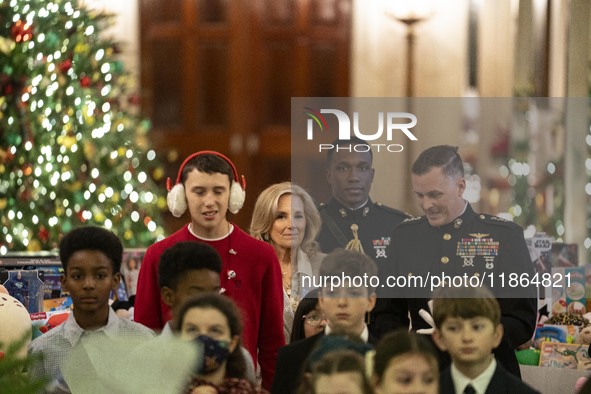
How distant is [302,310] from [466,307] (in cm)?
80

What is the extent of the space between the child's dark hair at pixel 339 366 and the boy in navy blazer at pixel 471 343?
0.74 ft

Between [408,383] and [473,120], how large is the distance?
764 mm

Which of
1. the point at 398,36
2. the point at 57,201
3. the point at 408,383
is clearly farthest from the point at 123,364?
the point at 398,36

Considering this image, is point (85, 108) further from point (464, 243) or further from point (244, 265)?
point (464, 243)

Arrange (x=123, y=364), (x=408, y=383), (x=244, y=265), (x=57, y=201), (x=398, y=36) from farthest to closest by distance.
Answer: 1. (x=398, y=36)
2. (x=57, y=201)
3. (x=244, y=265)
4. (x=408, y=383)
5. (x=123, y=364)

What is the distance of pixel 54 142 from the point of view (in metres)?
5.98

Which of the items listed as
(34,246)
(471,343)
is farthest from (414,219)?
(34,246)

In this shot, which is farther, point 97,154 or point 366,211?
point 97,154

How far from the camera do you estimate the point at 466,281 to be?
2615 millimetres

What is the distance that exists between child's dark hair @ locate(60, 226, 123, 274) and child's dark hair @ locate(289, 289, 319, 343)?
50 cm

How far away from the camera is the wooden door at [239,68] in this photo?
880cm

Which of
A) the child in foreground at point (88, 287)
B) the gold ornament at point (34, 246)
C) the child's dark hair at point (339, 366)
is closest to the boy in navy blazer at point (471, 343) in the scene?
the child's dark hair at point (339, 366)

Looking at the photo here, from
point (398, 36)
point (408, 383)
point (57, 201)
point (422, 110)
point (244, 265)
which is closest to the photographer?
point (408, 383)

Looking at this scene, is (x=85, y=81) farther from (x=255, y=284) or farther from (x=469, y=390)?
(x=469, y=390)
